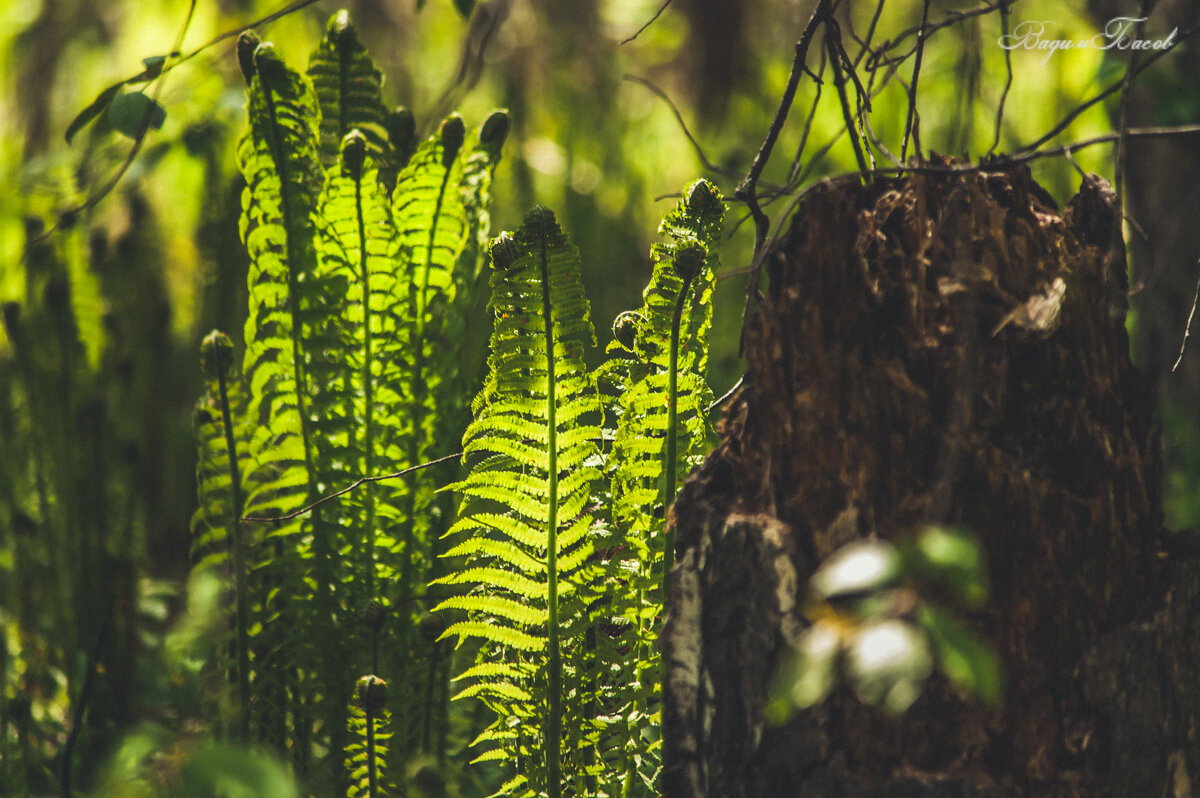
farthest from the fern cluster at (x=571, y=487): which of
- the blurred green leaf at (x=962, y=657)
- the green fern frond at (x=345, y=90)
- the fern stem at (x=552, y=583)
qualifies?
the blurred green leaf at (x=962, y=657)

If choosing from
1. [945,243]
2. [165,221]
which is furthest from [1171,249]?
[165,221]

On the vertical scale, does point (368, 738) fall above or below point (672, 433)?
below

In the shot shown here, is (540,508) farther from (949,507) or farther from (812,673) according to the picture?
(812,673)

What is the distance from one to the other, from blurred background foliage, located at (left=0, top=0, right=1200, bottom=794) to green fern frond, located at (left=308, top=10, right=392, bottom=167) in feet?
0.31

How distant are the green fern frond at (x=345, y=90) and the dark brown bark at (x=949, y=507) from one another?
0.68m

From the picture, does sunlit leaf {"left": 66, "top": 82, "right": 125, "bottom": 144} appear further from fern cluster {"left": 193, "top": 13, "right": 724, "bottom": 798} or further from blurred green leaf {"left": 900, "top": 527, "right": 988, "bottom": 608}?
blurred green leaf {"left": 900, "top": 527, "right": 988, "bottom": 608}

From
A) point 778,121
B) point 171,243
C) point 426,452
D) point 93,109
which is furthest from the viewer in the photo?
point 171,243

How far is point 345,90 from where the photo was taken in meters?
1.18

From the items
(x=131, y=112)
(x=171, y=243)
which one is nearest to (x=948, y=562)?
(x=131, y=112)

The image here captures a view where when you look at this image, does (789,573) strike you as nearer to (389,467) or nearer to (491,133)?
(389,467)

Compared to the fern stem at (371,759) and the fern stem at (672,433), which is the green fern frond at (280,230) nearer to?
the fern stem at (371,759)

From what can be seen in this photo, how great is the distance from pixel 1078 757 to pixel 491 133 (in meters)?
0.97

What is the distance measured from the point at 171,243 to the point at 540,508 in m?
3.58

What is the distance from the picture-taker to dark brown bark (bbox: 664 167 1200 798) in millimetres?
726
